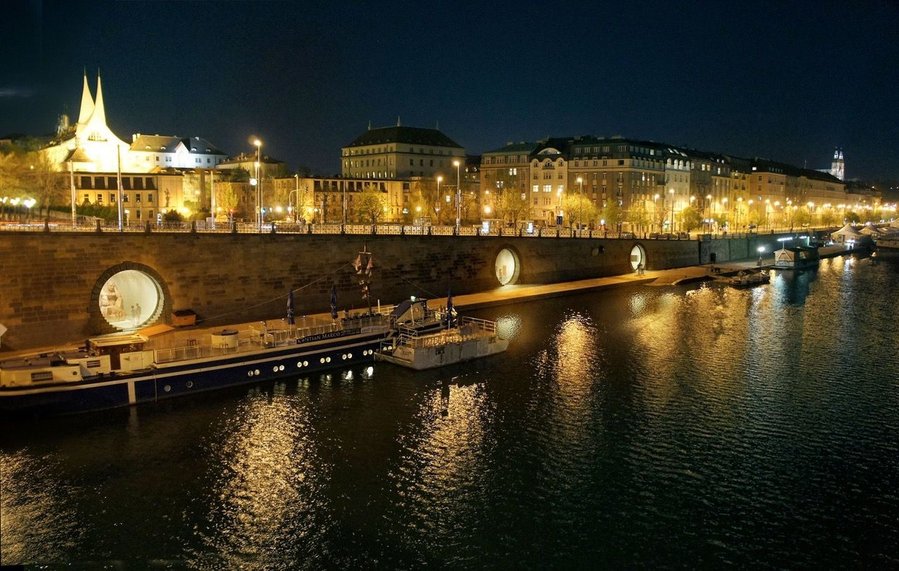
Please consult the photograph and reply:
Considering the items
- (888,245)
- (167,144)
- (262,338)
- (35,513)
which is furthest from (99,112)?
(888,245)

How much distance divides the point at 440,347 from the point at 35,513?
83.9ft

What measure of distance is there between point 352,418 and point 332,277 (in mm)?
24788

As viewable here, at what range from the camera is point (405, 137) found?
16612 centimetres

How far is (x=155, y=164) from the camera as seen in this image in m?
165

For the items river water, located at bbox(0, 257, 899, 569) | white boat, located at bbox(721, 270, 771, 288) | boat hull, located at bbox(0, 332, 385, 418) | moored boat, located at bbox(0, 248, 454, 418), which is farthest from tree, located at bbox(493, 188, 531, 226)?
boat hull, located at bbox(0, 332, 385, 418)

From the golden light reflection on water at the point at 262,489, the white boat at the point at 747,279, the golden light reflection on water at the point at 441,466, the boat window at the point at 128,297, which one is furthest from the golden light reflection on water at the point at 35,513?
the white boat at the point at 747,279

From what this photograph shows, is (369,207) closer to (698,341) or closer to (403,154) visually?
→ (403,154)

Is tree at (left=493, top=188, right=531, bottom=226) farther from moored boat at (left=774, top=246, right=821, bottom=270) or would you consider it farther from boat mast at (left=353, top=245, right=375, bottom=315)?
boat mast at (left=353, top=245, right=375, bottom=315)

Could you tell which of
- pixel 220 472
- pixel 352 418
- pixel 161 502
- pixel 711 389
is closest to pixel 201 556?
pixel 161 502

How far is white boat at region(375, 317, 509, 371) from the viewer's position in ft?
149

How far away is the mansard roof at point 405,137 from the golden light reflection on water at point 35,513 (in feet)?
462

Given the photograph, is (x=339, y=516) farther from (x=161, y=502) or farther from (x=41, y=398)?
(x=41, y=398)

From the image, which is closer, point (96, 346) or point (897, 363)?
point (96, 346)

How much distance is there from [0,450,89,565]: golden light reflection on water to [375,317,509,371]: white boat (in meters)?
21.2
